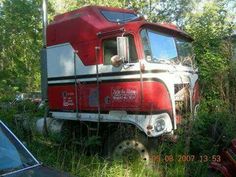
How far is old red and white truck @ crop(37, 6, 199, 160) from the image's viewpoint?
26.6 ft

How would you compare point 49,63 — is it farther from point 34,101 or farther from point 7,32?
point 7,32

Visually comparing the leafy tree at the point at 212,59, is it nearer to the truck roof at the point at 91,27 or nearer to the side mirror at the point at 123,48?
the truck roof at the point at 91,27

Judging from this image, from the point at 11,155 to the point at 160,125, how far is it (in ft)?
13.9

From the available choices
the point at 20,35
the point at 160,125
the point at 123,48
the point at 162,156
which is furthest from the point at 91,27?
the point at 20,35

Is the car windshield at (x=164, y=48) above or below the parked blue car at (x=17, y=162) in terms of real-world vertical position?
above

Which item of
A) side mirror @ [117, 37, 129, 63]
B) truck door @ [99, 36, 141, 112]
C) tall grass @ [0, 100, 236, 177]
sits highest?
side mirror @ [117, 37, 129, 63]

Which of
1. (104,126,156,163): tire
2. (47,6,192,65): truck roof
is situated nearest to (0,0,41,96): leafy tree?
(47,6,192,65): truck roof

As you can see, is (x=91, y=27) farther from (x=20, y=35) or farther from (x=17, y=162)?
(x=20, y=35)

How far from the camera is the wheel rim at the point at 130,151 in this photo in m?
7.83

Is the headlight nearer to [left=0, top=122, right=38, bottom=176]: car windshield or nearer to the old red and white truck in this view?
the old red and white truck

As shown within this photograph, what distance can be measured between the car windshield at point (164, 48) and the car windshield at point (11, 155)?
4.24 m

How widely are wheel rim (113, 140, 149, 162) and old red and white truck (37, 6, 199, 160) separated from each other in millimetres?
19

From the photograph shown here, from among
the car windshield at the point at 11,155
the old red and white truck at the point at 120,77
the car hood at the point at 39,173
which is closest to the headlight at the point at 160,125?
the old red and white truck at the point at 120,77

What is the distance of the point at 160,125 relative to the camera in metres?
8.03
